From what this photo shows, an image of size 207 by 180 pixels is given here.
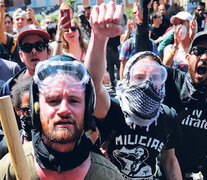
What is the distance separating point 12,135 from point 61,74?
1.83ft

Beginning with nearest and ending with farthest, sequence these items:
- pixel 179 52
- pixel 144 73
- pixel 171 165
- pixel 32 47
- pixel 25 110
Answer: pixel 25 110 → pixel 144 73 → pixel 171 165 → pixel 32 47 → pixel 179 52

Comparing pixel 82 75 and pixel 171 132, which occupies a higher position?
pixel 82 75

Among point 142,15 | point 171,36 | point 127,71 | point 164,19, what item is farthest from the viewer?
point 164,19

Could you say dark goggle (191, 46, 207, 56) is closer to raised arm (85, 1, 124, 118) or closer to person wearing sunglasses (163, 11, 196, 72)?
person wearing sunglasses (163, 11, 196, 72)

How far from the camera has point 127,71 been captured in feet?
9.24

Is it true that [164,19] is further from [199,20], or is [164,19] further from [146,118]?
[146,118]

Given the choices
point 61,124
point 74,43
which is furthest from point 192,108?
point 74,43

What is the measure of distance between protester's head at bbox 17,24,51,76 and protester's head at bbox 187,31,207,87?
1592 mm

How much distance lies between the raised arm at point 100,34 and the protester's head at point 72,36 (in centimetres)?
280

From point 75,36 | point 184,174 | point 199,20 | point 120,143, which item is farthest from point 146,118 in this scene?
point 199,20

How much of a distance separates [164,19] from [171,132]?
670 centimetres

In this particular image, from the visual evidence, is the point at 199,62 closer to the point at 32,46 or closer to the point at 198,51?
the point at 198,51

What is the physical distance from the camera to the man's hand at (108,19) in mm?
1741

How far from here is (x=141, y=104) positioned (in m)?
2.71
